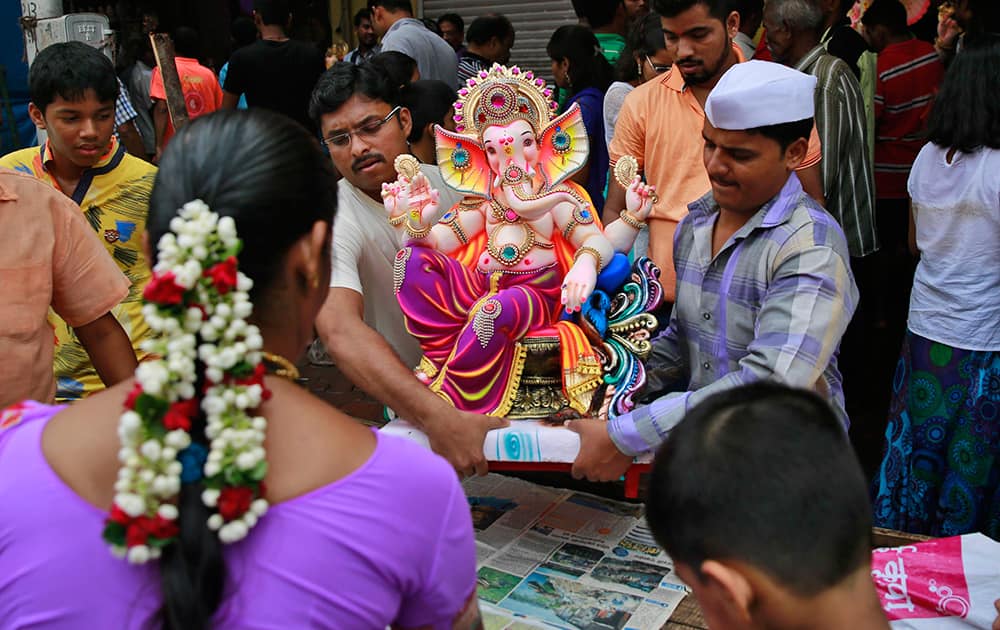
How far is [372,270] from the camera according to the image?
3025mm

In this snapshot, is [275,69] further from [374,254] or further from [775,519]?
[775,519]

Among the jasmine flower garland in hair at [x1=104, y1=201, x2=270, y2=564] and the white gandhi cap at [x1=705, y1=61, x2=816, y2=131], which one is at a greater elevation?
the white gandhi cap at [x1=705, y1=61, x2=816, y2=131]

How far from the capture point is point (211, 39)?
33.1ft

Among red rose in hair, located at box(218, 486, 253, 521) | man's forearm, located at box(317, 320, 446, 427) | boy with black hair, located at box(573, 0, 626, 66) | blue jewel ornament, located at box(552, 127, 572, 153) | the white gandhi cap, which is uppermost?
boy with black hair, located at box(573, 0, 626, 66)

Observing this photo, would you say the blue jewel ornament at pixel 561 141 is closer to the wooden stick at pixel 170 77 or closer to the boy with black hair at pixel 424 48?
the wooden stick at pixel 170 77

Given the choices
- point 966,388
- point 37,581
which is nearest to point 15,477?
point 37,581

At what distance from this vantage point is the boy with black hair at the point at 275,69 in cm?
561

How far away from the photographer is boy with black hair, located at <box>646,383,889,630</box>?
117 centimetres

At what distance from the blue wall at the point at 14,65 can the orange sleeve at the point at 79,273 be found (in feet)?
19.5

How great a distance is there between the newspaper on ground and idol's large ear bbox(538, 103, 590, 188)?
41.8 inches

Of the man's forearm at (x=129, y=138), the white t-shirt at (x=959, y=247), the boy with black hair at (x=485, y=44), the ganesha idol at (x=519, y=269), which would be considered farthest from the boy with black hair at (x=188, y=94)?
the white t-shirt at (x=959, y=247)

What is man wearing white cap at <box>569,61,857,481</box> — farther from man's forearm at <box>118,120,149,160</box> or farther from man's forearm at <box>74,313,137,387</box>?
man's forearm at <box>118,120,149,160</box>

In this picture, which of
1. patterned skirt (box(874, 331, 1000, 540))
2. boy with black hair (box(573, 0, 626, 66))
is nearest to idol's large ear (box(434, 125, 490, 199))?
patterned skirt (box(874, 331, 1000, 540))

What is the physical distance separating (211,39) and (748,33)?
700 cm
